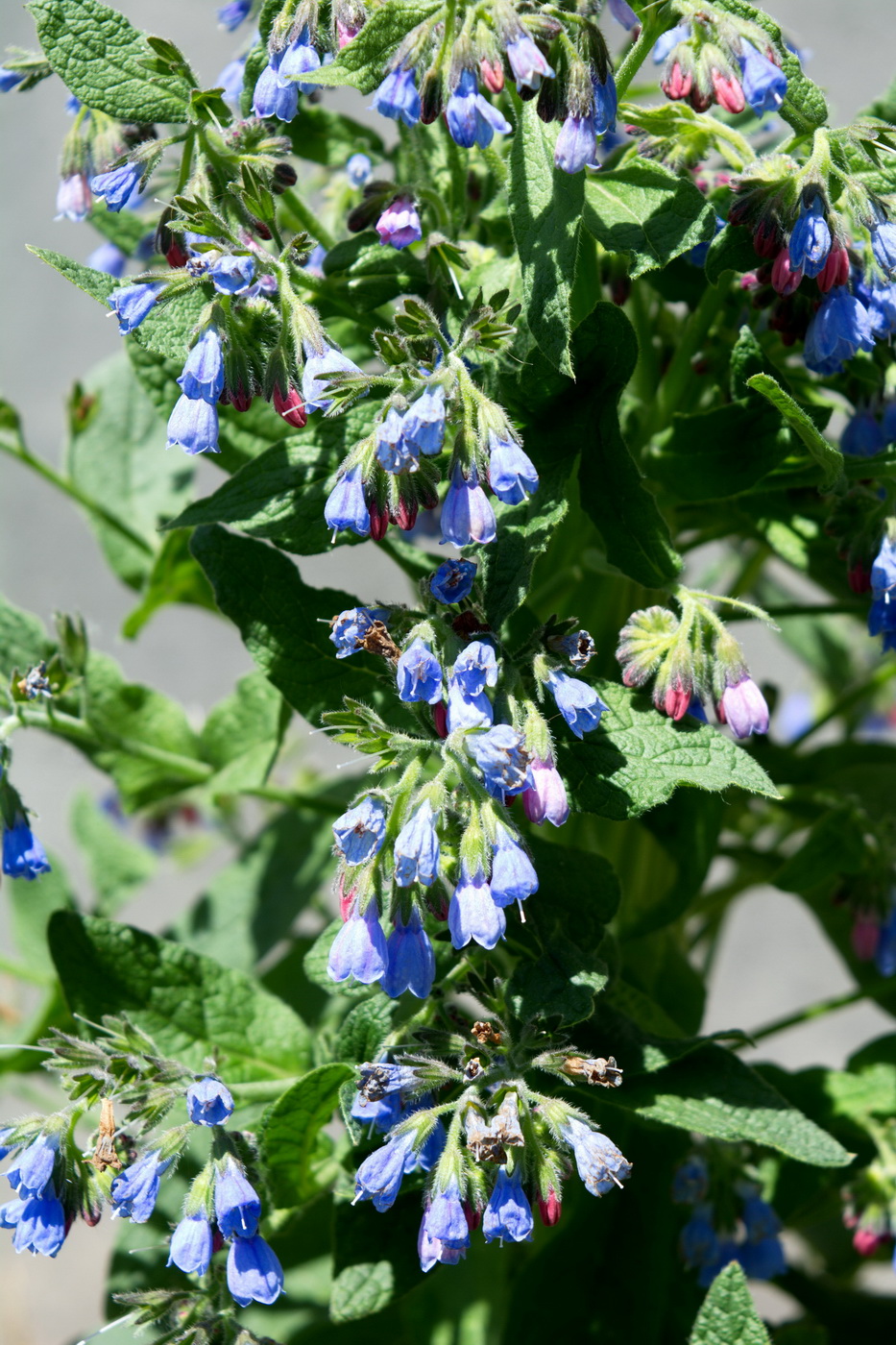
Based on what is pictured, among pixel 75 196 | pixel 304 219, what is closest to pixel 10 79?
pixel 75 196

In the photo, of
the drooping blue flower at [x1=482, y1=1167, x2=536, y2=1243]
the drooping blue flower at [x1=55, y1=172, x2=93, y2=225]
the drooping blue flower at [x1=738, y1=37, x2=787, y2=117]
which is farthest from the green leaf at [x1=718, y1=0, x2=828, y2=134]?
the drooping blue flower at [x1=482, y1=1167, x2=536, y2=1243]

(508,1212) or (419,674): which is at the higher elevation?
(419,674)

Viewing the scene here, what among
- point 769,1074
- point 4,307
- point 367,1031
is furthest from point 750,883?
point 4,307

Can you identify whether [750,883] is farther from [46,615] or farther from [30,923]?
[46,615]

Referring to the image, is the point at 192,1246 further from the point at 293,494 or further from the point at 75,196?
the point at 75,196

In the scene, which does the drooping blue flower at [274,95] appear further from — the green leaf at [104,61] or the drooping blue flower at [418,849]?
the drooping blue flower at [418,849]

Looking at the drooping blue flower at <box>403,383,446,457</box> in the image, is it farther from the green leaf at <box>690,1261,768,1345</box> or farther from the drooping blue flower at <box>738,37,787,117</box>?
the green leaf at <box>690,1261,768,1345</box>
